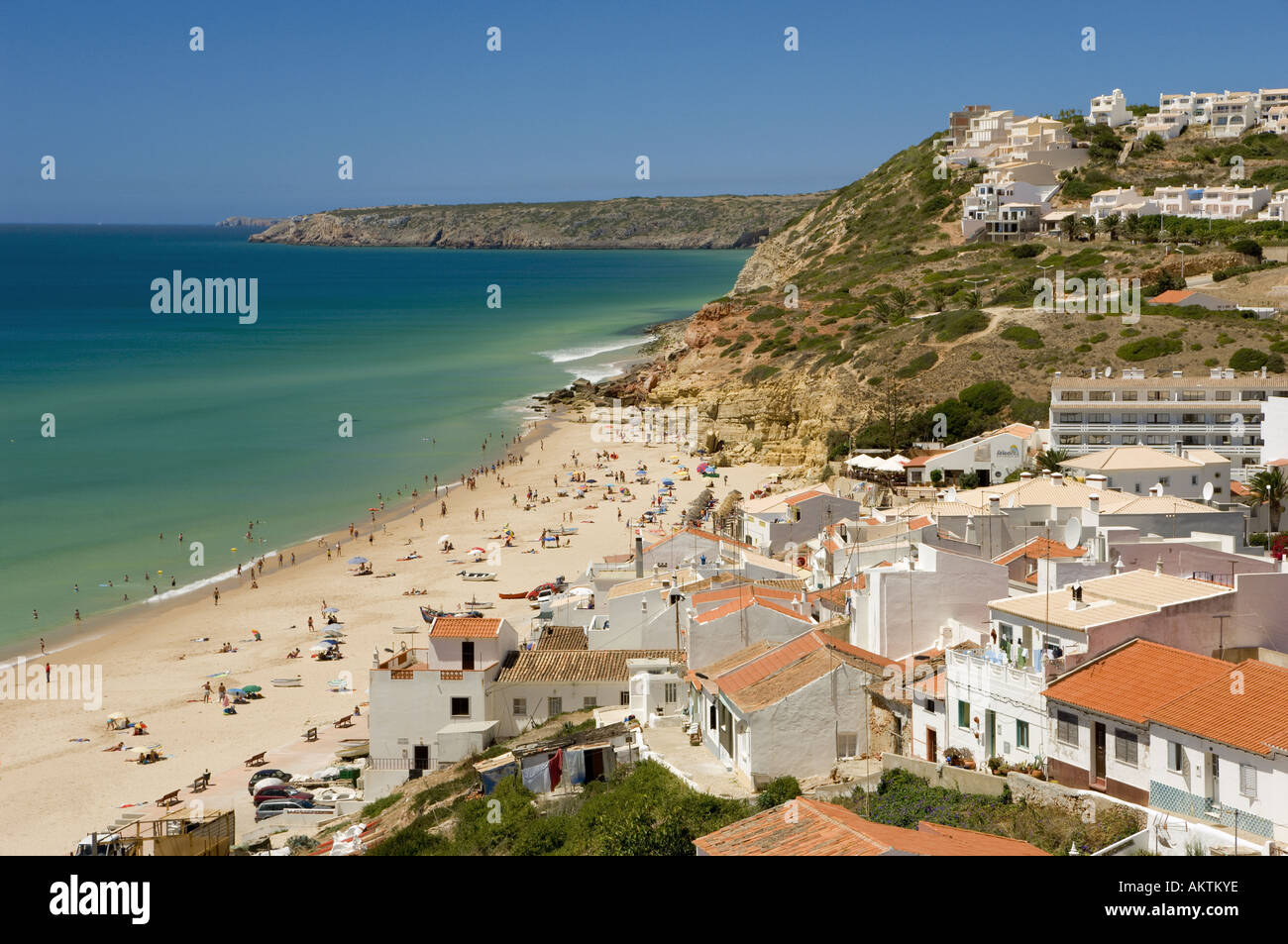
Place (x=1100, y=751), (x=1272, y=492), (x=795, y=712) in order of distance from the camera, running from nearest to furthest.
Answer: (x=1100, y=751) → (x=795, y=712) → (x=1272, y=492)

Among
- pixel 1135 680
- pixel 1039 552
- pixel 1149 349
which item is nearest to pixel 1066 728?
pixel 1135 680

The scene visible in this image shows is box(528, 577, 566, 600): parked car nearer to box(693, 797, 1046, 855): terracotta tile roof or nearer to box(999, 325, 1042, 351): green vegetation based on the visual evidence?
box(693, 797, 1046, 855): terracotta tile roof

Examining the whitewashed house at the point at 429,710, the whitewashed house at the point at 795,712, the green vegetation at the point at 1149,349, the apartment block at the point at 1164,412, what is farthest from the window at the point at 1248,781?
the green vegetation at the point at 1149,349

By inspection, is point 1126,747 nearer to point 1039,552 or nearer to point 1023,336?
point 1039,552
